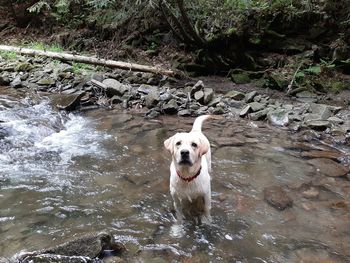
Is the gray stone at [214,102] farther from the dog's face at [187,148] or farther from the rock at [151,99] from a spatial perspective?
the dog's face at [187,148]

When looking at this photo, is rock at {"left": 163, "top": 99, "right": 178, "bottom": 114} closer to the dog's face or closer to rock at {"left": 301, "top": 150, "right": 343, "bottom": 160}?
rock at {"left": 301, "top": 150, "right": 343, "bottom": 160}

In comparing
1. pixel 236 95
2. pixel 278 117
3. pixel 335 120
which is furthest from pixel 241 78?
pixel 335 120

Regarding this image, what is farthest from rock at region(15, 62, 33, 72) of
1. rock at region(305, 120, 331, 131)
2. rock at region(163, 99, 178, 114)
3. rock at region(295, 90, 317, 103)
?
rock at region(305, 120, 331, 131)

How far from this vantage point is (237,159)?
21.4 ft

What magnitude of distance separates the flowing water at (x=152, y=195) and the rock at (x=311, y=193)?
8 cm

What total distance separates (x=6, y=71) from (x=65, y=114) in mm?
4215

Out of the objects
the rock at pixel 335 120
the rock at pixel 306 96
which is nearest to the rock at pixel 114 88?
the rock at pixel 306 96

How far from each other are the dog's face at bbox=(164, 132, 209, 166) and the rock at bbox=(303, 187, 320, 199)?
1.94 metres

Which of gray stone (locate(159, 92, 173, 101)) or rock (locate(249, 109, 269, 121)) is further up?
gray stone (locate(159, 92, 173, 101))

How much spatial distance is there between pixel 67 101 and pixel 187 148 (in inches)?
245

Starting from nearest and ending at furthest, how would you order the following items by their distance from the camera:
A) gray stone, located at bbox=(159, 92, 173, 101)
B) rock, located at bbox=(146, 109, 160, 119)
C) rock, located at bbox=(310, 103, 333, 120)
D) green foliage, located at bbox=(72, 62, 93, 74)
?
1. rock, located at bbox=(310, 103, 333, 120)
2. rock, located at bbox=(146, 109, 160, 119)
3. gray stone, located at bbox=(159, 92, 173, 101)
4. green foliage, located at bbox=(72, 62, 93, 74)

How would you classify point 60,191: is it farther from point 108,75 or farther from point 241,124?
point 108,75

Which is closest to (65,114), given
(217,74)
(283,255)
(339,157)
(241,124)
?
(241,124)

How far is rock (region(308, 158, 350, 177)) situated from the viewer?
595cm
